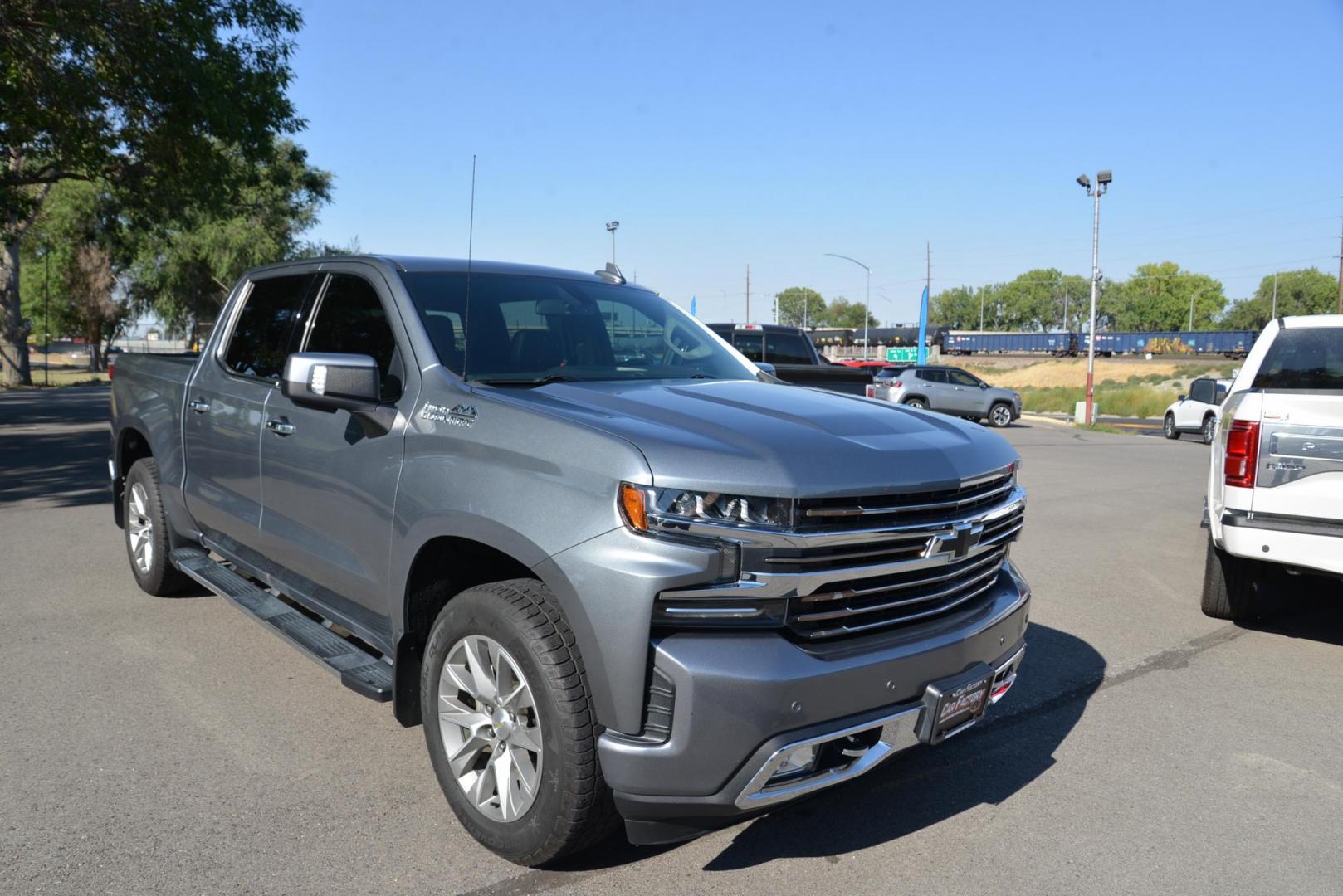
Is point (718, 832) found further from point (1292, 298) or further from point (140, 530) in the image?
point (1292, 298)

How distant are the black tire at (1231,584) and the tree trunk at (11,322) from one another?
3790cm

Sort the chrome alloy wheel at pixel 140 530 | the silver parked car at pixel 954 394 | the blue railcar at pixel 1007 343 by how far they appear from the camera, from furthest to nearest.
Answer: the blue railcar at pixel 1007 343 → the silver parked car at pixel 954 394 → the chrome alloy wheel at pixel 140 530

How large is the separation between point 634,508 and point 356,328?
6.40ft

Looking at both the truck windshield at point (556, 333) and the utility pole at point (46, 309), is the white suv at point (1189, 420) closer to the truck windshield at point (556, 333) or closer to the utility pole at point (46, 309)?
the truck windshield at point (556, 333)

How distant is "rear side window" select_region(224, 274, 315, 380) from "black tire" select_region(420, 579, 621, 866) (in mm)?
2020

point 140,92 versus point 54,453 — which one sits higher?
point 140,92

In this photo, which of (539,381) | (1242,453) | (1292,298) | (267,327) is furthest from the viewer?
(1292,298)

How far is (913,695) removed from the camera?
291 centimetres

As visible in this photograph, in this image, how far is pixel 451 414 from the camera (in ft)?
10.8

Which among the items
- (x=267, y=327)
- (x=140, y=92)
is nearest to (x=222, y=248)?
(x=140, y=92)

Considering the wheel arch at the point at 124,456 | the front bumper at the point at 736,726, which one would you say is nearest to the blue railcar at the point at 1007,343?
the wheel arch at the point at 124,456

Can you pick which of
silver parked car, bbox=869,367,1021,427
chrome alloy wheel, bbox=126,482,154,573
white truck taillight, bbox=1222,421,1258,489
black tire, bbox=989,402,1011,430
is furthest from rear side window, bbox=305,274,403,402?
black tire, bbox=989,402,1011,430

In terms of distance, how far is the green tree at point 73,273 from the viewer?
35875mm

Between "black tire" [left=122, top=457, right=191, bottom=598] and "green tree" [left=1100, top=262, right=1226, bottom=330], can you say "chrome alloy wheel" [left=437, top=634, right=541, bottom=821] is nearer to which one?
"black tire" [left=122, top=457, right=191, bottom=598]
